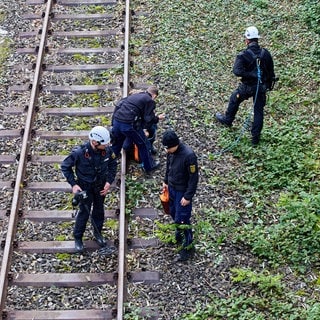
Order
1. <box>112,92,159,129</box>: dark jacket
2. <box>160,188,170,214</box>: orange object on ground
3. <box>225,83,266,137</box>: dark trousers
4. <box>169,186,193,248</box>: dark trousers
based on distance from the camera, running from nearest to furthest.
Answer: <box>169,186,193,248</box>: dark trousers, <box>160,188,170,214</box>: orange object on ground, <box>112,92,159,129</box>: dark jacket, <box>225,83,266,137</box>: dark trousers

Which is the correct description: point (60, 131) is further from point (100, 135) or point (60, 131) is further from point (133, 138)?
point (100, 135)

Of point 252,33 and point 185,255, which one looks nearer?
Answer: point 185,255

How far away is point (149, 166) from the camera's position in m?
10.7

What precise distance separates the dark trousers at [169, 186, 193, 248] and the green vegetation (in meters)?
0.21

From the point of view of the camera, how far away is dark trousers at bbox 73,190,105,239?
9.26 m

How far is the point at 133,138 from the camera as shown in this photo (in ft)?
34.5

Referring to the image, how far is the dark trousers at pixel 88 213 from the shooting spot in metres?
9.26

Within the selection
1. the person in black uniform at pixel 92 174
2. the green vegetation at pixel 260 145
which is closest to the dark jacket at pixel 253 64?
the green vegetation at pixel 260 145

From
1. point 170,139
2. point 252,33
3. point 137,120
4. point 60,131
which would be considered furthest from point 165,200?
point 252,33

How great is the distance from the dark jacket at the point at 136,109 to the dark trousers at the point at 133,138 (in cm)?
10

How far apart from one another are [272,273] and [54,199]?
3.34 m

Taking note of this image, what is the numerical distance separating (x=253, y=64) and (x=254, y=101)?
628mm

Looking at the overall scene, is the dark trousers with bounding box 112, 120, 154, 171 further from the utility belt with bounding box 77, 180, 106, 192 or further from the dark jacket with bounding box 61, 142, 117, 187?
the utility belt with bounding box 77, 180, 106, 192

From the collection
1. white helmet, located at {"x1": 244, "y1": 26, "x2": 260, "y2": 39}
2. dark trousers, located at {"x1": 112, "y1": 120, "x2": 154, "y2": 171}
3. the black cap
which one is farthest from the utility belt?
white helmet, located at {"x1": 244, "y1": 26, "x2": 260, "y2": 39}
